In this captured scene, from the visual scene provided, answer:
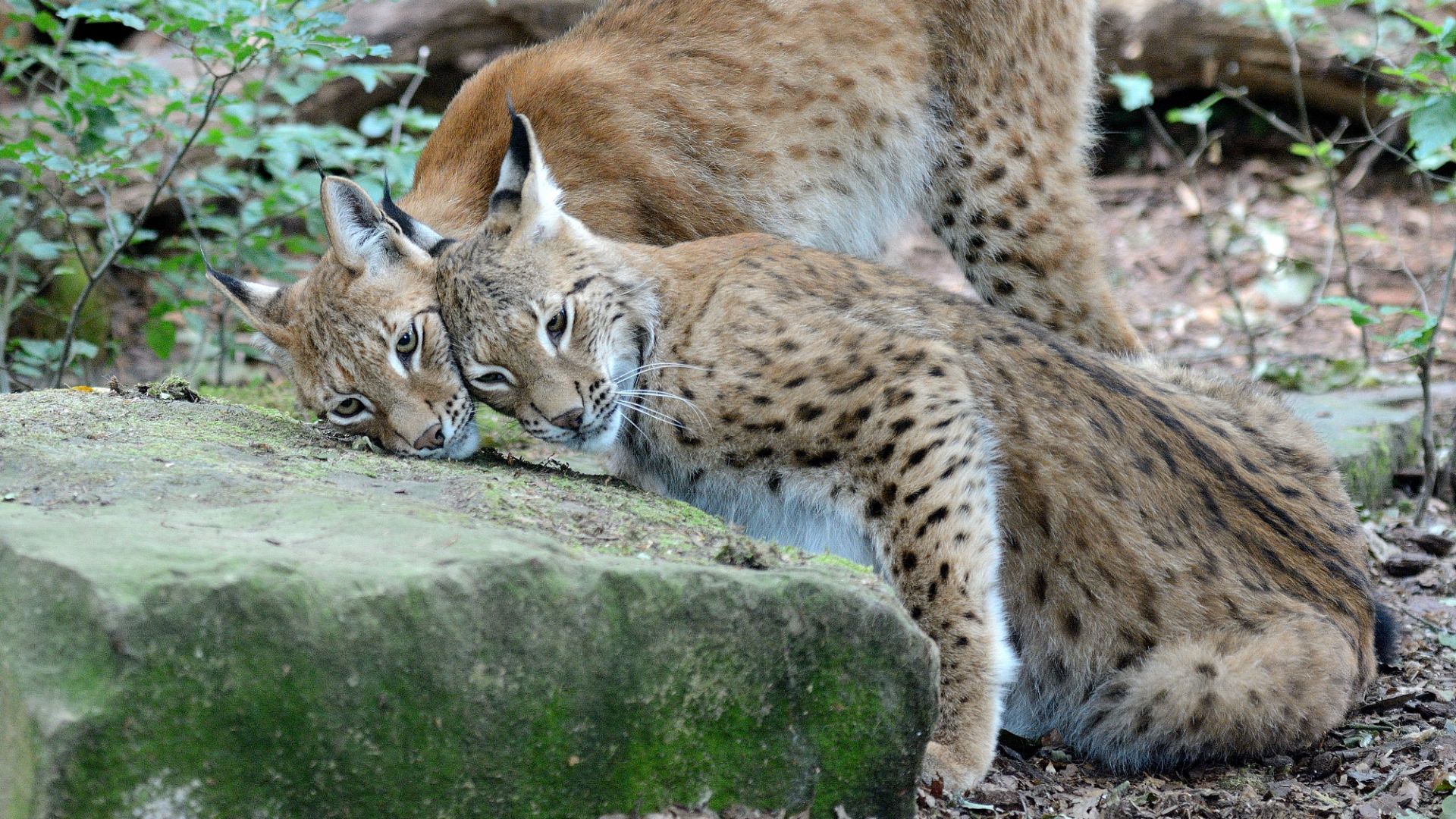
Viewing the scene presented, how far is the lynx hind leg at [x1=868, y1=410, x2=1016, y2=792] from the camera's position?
3.86 m

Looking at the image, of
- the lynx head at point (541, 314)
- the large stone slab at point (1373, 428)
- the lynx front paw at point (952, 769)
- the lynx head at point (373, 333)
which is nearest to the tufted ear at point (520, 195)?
the lynx head at point (541, 314)

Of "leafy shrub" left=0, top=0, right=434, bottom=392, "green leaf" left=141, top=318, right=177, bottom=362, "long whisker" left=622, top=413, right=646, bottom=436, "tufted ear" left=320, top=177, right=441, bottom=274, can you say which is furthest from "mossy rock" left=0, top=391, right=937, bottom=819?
"green leaf" left=141, top=318, right=177, bottom=362

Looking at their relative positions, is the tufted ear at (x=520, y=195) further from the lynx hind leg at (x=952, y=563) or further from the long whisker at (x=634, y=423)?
the lynx hind leg at (x=952, y=563)

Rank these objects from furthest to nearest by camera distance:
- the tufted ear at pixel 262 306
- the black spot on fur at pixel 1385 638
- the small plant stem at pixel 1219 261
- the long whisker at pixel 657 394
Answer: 1. the small plant stem at pixel 1219 261
2. the black spot on fur at pixel 1385 638
3. the tufted ear at pixel 262 306
4. the long whisker at pixel 657 394

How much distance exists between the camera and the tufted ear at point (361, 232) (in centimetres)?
446

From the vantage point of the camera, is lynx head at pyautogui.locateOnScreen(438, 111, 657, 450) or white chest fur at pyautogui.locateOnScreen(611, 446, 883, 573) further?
lynx head at pyautogui.locateOnScreen(438, 111, 657, 450)

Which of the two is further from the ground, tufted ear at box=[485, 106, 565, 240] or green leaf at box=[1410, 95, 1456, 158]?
green leaf at box=[1410, 95, 1456, 158]

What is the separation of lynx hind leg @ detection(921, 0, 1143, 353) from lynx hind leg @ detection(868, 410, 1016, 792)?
91.5 inches

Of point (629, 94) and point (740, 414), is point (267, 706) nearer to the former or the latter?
point (740, 414)

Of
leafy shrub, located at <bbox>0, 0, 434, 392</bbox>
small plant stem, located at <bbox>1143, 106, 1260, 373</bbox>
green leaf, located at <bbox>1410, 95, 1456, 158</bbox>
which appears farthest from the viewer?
small plant stem, located at <bbox>1143, 106, 1260, 373</bbox>

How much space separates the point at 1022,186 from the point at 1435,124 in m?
1.66

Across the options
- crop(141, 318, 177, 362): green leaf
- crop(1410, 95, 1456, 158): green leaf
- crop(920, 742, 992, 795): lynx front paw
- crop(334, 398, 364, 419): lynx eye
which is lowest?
crop(141, 318, 177, 362): green leaf

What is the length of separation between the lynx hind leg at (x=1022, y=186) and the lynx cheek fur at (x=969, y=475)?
5.51ft

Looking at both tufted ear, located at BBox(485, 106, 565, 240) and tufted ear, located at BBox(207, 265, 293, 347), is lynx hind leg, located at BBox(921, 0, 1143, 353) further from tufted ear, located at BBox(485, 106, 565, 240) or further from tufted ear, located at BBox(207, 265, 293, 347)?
tufted ear, located at BBox(207, 265, 293, 347)
